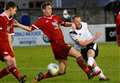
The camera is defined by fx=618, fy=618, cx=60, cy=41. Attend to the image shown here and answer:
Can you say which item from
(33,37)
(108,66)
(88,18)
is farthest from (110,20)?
(108,66)

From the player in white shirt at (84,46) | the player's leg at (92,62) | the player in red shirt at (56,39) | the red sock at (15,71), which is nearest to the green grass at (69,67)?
the player's leg at (92,62)

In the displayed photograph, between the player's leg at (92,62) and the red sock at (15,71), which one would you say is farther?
the player's leg at (92,62)

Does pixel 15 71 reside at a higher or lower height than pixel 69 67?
higher

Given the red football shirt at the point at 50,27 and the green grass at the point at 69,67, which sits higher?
the red football shirt at the point at 50,27

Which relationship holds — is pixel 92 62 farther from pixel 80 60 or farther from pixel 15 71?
pixel 15 71

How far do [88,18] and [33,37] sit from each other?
11.9 meters

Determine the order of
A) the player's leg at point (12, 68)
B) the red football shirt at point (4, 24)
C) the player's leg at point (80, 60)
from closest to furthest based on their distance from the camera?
the player's leg at point (12, 68)
the red football shirt at point (4, 24)
the player's leg at point (80, 60)

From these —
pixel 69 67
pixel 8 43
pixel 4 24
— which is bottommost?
pixel 69 67

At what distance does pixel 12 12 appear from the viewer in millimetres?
14812

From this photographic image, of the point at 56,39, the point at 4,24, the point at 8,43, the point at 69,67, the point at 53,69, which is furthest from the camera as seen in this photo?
the point at 69,67

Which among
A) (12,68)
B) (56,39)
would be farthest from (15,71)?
(56,39)

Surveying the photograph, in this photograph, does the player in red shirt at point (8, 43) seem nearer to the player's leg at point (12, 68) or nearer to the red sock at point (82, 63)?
the player's leg at point (12, 68)

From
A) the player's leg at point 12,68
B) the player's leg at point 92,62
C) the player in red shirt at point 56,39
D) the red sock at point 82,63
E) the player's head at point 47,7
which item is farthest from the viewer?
the player's leg at point 92,62

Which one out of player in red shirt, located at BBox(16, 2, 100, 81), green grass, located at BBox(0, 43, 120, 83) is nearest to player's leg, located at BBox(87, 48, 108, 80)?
green grass, located at BBox(0, 43, 120, 83)
